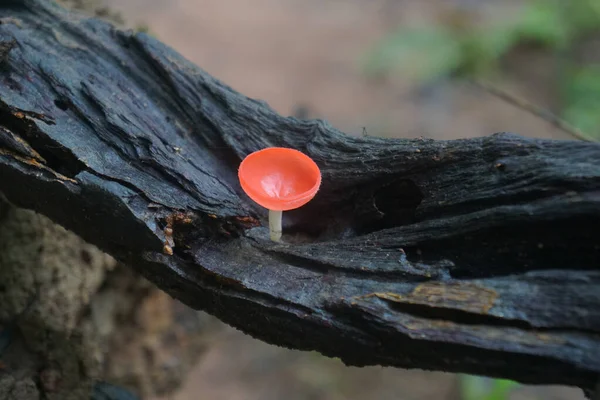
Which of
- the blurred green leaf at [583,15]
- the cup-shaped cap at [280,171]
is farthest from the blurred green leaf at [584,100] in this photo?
the cup-shaped cap at [280,171]

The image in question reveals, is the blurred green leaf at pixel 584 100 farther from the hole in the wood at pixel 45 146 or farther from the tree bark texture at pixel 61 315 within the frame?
the hole in the wood at pixel 45 146

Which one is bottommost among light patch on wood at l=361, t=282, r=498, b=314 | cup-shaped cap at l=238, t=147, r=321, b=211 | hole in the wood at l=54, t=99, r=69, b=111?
light patch on wood at l=361, t=282, r=498, b=314

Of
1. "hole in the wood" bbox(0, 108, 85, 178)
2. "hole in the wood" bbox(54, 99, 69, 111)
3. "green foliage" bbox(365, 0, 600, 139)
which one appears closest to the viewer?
"hole in the wood" bbox(0, 108, 85, 178)

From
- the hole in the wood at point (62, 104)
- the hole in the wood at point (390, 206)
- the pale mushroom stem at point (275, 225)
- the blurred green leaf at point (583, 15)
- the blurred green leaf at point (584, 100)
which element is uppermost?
the blurred green leaf at point (583, 15)

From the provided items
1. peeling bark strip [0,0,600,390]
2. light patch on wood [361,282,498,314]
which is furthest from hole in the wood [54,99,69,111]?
light patch on wood [361,282,498,314]

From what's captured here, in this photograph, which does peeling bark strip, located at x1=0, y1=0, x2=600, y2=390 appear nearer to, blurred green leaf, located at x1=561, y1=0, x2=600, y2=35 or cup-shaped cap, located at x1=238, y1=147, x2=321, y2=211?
cup-shaped cap, located at x1=238, y1=147, x2=321, y2=211

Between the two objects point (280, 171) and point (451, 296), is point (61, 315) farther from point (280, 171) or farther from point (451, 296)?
point (451, 296)

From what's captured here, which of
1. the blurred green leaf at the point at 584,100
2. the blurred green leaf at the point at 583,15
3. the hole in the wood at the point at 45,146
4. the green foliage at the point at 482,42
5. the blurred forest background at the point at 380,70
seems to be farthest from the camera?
the blurred green leaf at the point at 583,15
